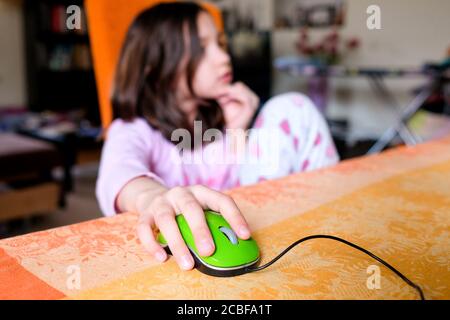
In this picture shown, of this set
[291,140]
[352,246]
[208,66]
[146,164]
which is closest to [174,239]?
[352,246]

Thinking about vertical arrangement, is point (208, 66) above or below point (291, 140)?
above

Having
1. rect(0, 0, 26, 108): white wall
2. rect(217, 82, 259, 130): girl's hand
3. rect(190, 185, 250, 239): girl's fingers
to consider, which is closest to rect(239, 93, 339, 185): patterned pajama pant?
rect(217, 82, 259, 130): girl's hand

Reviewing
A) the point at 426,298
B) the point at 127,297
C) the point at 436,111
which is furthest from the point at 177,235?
the point at 436,111

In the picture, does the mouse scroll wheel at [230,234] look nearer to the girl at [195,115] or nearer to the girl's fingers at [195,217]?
the girl's fingers at [195,217]

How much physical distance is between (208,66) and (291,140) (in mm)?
261

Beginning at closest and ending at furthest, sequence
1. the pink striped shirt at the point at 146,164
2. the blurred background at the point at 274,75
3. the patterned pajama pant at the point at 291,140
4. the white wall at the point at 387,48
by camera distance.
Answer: the pink striped shirt at the point at 146,164
the patterned pajama pant at the point at 291,140
the blurred background at the point at 274,75
the white wall at the point at 387,48

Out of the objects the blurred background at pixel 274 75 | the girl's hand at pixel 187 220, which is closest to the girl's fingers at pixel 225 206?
the girl's hand at pixel 187 220

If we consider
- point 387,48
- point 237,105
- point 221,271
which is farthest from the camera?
point 387,48

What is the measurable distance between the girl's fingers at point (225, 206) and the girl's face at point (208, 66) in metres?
0.61

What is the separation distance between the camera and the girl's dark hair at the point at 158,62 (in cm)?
99

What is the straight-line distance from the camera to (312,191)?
0.60 m

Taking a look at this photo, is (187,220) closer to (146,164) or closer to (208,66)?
(146,164)

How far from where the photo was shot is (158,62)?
3.30 ft

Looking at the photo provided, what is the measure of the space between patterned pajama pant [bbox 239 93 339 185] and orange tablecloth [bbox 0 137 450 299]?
279 millimetres
